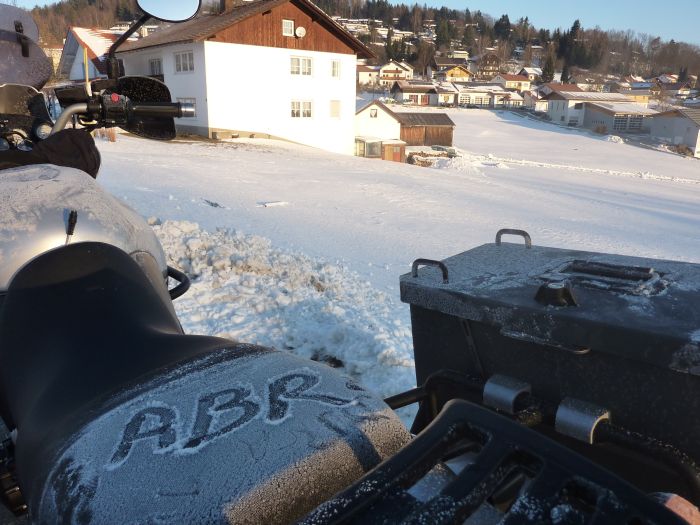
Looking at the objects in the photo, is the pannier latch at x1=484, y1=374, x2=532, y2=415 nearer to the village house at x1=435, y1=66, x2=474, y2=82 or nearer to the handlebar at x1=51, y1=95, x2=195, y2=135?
the handlebar at x1=51, y1=95, x2=195, y2=135

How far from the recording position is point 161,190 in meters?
9.91

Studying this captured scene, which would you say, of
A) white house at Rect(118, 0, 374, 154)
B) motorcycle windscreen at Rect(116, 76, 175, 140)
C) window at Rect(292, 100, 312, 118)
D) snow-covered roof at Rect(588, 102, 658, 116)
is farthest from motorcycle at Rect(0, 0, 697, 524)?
snow-covered roof at Rect(588, 102, 658, 116)

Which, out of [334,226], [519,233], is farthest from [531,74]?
[519,233]

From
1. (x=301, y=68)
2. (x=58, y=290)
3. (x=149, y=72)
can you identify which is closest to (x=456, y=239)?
(x=58, y=290)

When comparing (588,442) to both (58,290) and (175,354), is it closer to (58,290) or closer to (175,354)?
(175,354)

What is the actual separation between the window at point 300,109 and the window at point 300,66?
1496 mm

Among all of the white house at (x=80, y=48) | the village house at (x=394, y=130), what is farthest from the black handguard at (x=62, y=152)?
the village house at (x=394, y=130)

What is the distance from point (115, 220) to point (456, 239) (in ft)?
23.5

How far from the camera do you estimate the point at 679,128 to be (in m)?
49.7

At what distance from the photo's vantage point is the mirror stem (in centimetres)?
209

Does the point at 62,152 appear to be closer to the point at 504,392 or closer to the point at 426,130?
the point at 504,392

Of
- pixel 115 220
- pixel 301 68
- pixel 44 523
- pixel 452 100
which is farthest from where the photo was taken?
pixel 452 100

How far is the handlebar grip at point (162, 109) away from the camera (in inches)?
92.7

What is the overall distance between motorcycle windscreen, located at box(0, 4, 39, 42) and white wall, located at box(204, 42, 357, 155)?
77.9ft
